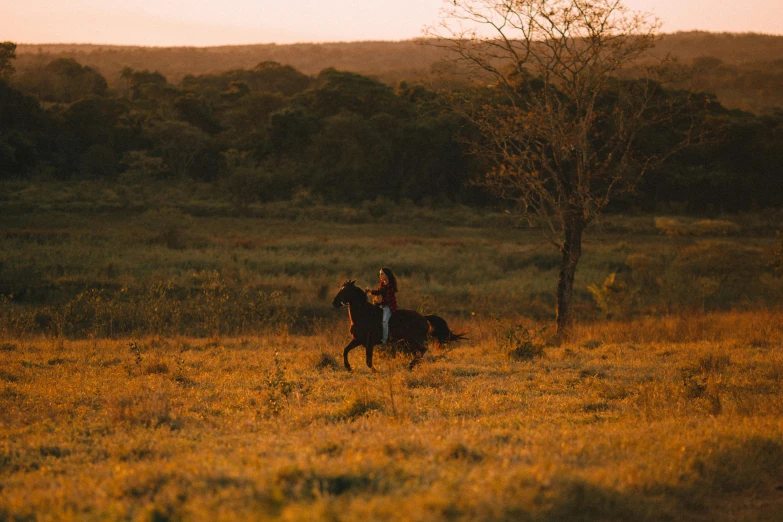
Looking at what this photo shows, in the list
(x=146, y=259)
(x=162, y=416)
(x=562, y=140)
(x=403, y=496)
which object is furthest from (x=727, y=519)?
(x=146, y=259)

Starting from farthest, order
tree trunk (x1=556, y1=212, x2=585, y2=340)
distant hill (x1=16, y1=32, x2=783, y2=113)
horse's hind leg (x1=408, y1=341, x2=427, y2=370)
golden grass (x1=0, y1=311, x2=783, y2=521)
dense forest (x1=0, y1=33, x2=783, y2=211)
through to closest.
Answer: distant hill (x1=16, y1=32, x2=783, y2=113) < dense forest (x1=0, y1=33, x2=783, y2=211) < tree trunk (x1=556, y1=212, x2=585, y2=340) < horse's hind leg (x1=408, y1=341, x2=427, y2=370) < golden grass (x1=0, y1=311, x2=783, y2=521)

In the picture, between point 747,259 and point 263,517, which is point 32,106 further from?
point 263,517

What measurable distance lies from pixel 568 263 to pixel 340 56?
→ 431ft

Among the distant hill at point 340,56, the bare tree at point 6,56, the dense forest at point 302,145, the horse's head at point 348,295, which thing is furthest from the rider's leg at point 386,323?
the distant hill at point 340,56

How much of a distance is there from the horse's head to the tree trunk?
6264mm

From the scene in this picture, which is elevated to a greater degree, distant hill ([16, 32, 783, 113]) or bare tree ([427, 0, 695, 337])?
distant hill ([16, 32, 783, 113])

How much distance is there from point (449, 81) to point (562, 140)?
2.75 meters

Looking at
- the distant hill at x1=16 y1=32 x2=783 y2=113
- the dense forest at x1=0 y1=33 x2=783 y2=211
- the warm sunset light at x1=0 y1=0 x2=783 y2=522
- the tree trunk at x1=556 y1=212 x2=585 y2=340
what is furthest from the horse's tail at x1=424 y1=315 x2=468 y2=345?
the distant hill at x1=16 y1=32 x2=783 y2=113

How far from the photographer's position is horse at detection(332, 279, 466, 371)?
10750mm

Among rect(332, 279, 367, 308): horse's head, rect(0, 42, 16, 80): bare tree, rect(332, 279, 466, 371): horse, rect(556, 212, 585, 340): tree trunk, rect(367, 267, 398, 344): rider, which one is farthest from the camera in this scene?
rect(0, 42, 16, 80): bare tree

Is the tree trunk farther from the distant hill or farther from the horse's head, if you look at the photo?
the distant hill

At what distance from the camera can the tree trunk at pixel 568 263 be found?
15578mm

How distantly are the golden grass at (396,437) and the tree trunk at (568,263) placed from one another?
3.21 m

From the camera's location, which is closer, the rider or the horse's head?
the horse's head
